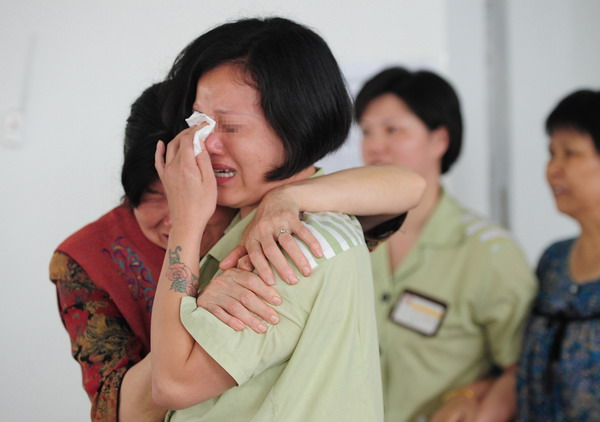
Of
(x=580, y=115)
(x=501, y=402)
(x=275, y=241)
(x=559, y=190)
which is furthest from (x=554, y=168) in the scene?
(x=275, y=241)

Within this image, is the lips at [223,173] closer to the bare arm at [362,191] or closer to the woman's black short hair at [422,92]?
the bare arm at [362,191]

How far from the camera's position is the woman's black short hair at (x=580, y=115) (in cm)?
194

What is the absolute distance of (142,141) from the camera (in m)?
1.06

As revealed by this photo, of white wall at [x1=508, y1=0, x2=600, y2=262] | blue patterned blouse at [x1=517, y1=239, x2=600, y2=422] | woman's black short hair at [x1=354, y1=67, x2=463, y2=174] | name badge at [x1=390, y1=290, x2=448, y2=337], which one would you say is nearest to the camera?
blue patterned blouse at [x1=517, y1=239, x2=600, y2=422]

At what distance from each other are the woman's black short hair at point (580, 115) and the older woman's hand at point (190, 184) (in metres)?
1.39

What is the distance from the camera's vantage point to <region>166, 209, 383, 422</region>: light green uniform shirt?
865 millimetres

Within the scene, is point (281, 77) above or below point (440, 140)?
above

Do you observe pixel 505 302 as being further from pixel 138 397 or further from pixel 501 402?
pixel 138 397

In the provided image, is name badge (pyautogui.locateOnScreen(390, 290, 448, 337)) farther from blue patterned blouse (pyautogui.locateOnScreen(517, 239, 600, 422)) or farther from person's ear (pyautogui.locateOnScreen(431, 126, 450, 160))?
person's ear (pyautogui.locateOnScreen(431, 126, 450, 160))

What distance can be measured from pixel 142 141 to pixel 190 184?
0.18 m

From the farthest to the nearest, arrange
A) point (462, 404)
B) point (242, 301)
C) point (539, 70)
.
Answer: point (539, 70)
point (462, 404)
point (242, 301)

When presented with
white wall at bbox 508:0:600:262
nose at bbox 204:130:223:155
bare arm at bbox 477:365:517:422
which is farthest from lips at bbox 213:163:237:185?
white wall at bbox 508:0:600:262

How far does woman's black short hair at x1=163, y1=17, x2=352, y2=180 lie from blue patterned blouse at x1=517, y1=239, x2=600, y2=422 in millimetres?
1070

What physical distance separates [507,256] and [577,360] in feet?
1.15
